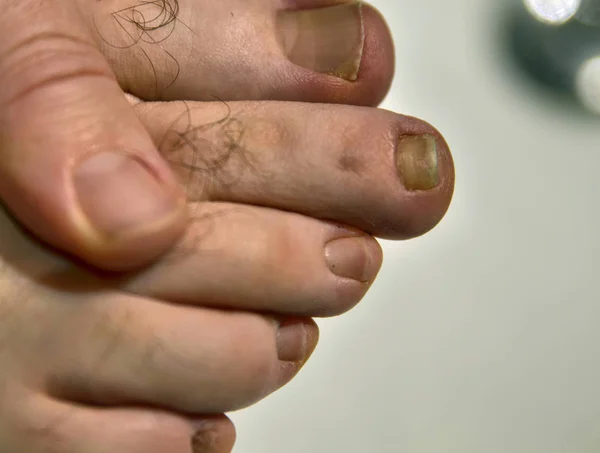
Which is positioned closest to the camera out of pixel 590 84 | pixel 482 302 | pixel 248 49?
pixel 248 49

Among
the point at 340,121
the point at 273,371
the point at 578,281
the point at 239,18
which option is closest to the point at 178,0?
the point at 239,18

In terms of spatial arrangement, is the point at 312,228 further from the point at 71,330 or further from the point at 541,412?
the point at 541,412

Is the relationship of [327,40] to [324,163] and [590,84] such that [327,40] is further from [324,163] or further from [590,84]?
[590,84]

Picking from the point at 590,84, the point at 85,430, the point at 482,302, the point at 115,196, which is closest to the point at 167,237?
the point at 115,196

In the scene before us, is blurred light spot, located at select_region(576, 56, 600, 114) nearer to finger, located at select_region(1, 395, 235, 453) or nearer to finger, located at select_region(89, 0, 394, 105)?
finger, located at select_region(89, 0, 394, 105)

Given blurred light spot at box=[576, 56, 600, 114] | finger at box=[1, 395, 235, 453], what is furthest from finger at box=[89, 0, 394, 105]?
blurred light spot at box=[576, 56, 600, 114]

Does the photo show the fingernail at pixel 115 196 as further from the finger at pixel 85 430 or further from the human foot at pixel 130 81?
the finger at pixel 85 430

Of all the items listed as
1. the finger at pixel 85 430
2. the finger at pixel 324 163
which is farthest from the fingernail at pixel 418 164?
the finger at pixel 85 430

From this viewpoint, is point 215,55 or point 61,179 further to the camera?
point 215,55
